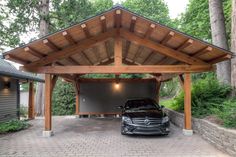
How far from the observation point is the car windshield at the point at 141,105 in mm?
10141

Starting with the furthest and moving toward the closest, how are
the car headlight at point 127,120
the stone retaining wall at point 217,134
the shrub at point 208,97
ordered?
the shrub at point 208,97, the car headlight at point 127,120, the stone retaining wall at point 217,134

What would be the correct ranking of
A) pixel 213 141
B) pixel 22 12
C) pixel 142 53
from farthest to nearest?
pixel 22 12 < pixel 142 53 < pixel 213 141

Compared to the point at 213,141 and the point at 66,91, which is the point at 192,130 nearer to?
the point at 213,141

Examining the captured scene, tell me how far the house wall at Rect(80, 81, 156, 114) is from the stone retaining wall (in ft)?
22.9

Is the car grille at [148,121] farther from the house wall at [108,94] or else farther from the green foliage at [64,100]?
the green foliage at [64,100]

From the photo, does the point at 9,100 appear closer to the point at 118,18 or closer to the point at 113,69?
the point at 113,69

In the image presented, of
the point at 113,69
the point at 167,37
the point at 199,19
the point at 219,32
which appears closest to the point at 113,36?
the point at 113,69

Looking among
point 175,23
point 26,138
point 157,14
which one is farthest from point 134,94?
point 157,14

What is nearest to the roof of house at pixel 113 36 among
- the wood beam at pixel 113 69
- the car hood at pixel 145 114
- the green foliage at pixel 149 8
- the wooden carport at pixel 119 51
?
the wooden carport at pixel 119 51

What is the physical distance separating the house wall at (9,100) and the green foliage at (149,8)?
20.6m

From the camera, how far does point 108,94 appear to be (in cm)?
1641

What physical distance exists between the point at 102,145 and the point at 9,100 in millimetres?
7430

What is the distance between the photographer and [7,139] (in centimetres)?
879

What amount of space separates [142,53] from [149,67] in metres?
3.53
